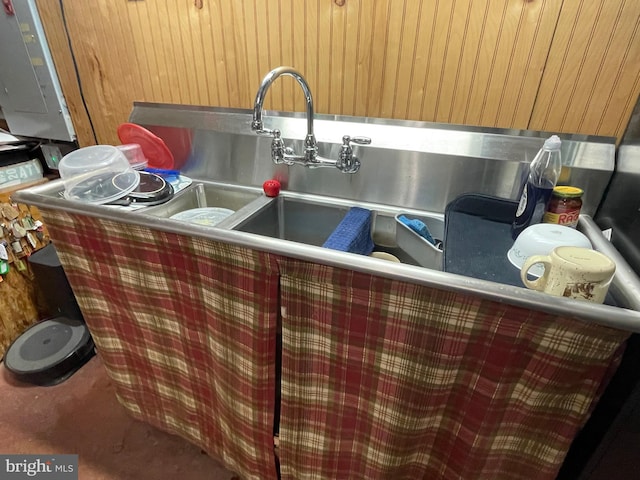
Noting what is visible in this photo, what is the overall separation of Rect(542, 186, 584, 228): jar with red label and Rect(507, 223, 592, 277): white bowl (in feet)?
0.40

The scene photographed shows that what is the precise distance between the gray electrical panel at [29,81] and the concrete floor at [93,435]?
1.16 meters

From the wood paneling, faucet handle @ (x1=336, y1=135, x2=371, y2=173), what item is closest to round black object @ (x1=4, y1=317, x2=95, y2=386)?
faucet handle @ (x1=336, y1=135, x2=371, y2=173)

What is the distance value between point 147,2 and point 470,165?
1.32 metres

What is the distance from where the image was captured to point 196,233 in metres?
0.76

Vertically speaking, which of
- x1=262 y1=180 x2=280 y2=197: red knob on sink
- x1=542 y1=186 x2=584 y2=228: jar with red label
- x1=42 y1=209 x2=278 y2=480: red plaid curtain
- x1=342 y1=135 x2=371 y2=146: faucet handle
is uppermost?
x1=342 y1=135 x2=371 y2=146: faucet handle

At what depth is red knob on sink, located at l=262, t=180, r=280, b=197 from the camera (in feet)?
4.09

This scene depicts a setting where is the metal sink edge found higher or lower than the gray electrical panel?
lower

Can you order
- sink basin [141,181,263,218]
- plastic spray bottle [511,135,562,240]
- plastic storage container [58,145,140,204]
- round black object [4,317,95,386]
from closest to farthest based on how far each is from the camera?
plastic spray bottle [511,135,562,240], plastic storage container [58,145,140,204], sink basin [141,181,263,218], round black object [4,317,95,386]

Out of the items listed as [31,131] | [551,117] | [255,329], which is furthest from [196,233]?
[31,131]

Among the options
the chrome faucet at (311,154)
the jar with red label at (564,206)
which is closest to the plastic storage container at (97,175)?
the chrome faucet at (311,154)

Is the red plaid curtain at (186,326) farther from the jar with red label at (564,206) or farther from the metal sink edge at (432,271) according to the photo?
the jar with red label at (564,206)

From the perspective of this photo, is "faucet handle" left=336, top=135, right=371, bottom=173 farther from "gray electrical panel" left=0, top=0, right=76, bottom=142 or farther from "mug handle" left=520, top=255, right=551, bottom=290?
"gray electrical panel" left=0, top=0, right=76, bottom=142

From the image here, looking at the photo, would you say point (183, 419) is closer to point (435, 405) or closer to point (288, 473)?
point (288, 473)

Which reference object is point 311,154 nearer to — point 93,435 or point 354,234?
point 354,234
